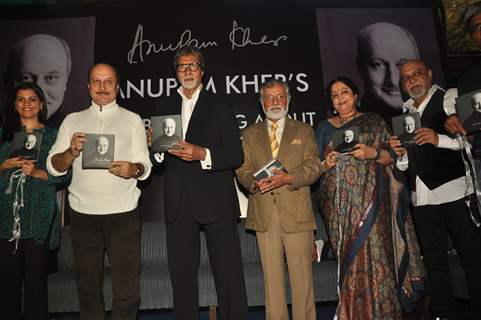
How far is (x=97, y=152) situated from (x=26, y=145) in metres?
0.59

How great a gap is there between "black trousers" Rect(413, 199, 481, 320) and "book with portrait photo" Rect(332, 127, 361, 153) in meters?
0.74

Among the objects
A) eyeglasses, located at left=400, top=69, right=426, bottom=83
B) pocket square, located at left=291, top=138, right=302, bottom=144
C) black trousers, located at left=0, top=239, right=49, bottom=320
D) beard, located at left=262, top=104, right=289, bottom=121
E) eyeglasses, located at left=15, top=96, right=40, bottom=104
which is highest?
eyeglasses, located at left=400, top=69, right=426, bottom=83

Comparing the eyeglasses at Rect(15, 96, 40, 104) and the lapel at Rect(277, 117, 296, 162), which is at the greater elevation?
the eyeglasses at Rect(15, 96, 40, 104)

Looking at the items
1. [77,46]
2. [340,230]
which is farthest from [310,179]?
[77,46]

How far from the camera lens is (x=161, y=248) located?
3.60m

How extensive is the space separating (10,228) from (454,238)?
9.59 feet

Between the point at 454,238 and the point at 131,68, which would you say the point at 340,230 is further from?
the point at 131,68

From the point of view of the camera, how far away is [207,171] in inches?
93.3

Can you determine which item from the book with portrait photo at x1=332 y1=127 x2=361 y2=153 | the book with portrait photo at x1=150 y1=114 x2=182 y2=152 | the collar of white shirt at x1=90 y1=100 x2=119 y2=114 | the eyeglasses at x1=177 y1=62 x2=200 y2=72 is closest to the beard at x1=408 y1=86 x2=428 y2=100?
the book with portrait photo at x1=332 y1=127 x2=361 y2=153

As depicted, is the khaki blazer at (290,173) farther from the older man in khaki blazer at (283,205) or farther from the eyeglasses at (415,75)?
the eyeglasses at (415,75)

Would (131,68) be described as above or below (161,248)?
above

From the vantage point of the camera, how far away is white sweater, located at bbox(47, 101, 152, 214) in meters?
2.27

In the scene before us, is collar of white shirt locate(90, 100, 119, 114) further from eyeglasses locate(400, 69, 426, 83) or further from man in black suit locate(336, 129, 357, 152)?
eyeglasses locate(400, 69, 426, 83)

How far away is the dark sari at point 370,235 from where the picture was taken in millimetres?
2490
